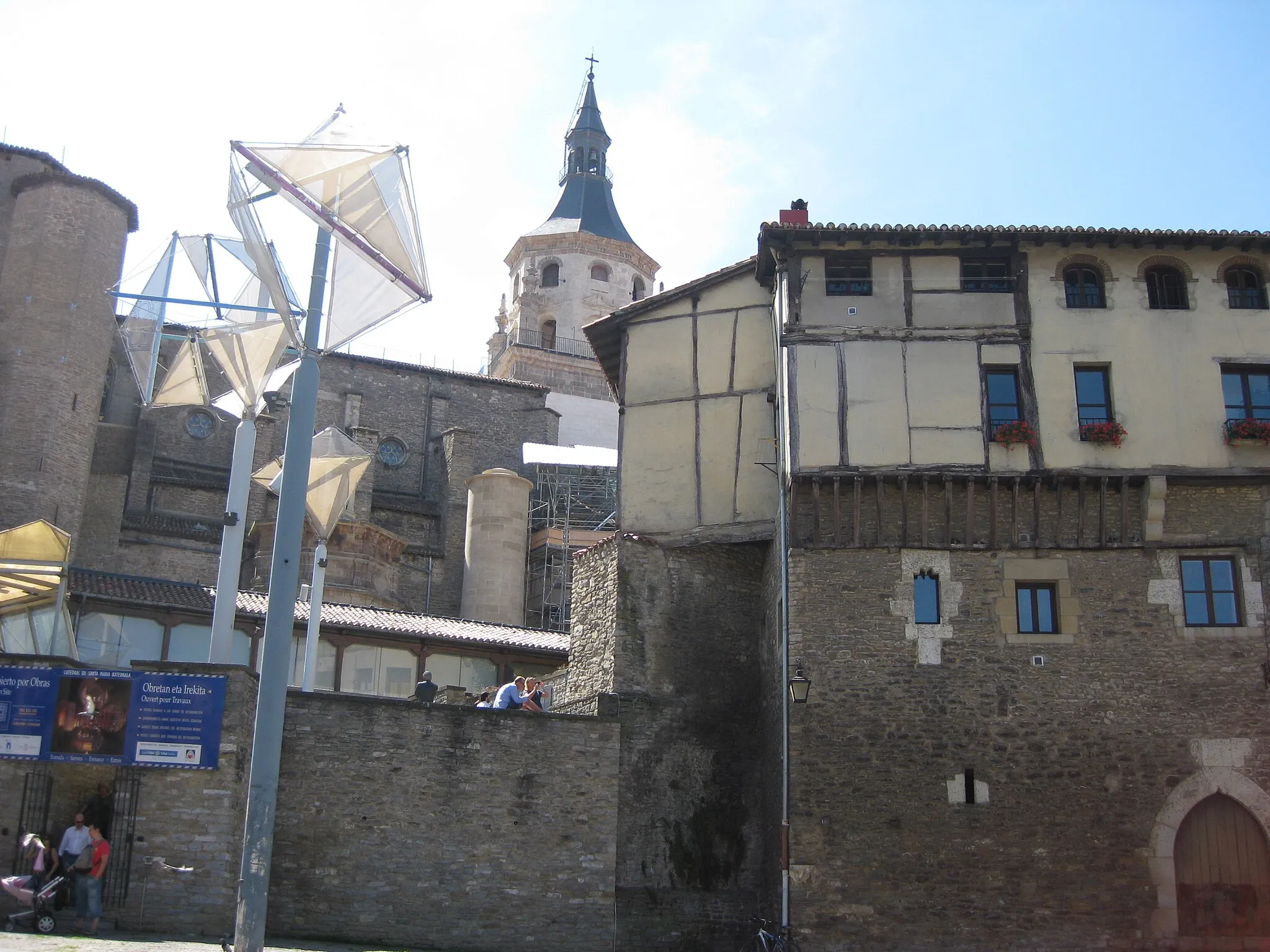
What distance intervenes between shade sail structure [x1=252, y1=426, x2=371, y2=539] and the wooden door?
13.6 meters

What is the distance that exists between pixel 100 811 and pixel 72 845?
1.46 metres

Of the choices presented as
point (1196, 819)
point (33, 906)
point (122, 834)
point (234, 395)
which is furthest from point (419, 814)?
point (234, 395)

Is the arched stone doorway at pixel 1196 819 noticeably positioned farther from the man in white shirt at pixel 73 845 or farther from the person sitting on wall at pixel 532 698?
the man in white shirt at pixel 73 845

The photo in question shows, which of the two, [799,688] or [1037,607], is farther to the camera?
[1037,607]

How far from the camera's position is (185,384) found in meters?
21.4

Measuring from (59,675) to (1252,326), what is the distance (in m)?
17.4

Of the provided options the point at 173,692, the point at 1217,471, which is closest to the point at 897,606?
the point at 1217,471

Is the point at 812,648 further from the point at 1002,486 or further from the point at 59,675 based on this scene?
the point at 59,675

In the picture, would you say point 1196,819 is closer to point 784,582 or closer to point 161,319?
point 784,582

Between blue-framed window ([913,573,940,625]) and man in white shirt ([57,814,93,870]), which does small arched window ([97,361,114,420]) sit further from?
blue-framed window ([913,573,940,625])

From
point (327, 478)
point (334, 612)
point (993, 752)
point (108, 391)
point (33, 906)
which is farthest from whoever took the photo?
point (108, 391)

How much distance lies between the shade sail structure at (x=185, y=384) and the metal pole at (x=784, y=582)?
8.67 metres

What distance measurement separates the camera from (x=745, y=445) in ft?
75.2

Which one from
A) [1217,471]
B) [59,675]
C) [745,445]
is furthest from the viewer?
[745,445]
